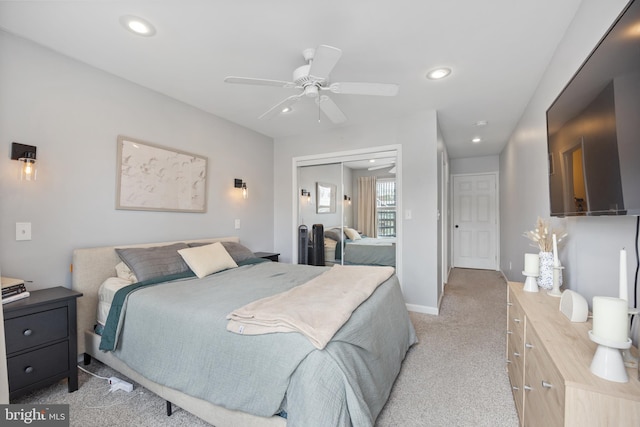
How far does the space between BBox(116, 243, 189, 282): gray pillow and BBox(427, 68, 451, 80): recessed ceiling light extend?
2842 mm

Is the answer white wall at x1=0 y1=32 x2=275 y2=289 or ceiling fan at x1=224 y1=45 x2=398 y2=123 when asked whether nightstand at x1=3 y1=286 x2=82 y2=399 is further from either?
ceiling fan at x1=224 y1=45 x2=398 y2=123

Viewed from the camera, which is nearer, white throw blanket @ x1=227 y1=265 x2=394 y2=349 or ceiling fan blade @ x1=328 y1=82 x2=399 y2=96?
white throw blanket @ x1=227 y1=265 x2=394 y2=349

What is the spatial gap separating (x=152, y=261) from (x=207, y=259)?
45 cm

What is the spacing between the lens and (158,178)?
293 cm

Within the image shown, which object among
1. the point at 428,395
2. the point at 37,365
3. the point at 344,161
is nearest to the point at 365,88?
the point at 344,161

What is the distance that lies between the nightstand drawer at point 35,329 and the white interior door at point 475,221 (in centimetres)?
658

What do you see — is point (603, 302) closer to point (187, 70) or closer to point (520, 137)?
point (187, 70)

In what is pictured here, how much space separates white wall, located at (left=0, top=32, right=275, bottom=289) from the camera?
2.02 meters

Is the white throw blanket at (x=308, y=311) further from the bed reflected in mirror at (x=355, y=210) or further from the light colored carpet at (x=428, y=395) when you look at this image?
the bed reflected in mirror at (x=355, y=210)

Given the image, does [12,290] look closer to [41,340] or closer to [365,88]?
[41,340]

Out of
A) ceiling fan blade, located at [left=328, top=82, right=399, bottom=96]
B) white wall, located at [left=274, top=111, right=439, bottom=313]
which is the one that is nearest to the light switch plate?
ceiling fan blade, located at [left=328, top=82, right=399, bottom=96]

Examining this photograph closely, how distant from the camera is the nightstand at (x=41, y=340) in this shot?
1709 millimetres

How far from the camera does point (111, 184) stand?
258 cm

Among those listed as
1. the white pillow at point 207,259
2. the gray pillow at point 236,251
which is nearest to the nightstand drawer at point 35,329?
the white pillow at point 207,259
